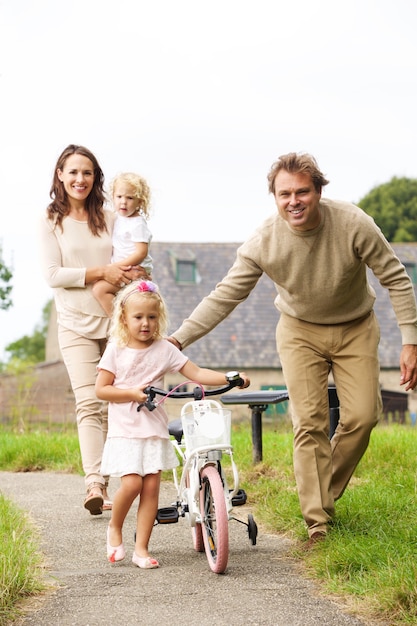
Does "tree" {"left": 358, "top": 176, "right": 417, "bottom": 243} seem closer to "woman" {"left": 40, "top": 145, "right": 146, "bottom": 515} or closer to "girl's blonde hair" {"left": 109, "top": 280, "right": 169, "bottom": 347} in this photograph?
"woman" {"left": 40, "top": 145, "right": 146, "bottom": 515}

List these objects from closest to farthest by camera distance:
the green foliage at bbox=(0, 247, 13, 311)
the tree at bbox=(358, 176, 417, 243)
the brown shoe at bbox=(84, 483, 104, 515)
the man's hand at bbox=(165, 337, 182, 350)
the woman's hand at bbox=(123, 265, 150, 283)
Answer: the man's hand at bbox=(165, 337, 182, 350) → the brown shoe at bbox=(84, 483, 104, 515) → the woman's hand at bbox=(123, 265, 150, 283) → the green foliage at bbox=(0, 247, 13, 311) → the tree at bbox=(358, 176, 417, 243)

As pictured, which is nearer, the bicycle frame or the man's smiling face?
the bicycle frame

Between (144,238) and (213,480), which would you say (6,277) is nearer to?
(144,238)

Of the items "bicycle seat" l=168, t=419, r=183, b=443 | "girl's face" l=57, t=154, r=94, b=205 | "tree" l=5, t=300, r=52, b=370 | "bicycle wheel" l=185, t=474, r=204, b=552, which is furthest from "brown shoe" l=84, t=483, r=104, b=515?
"tree" l=5, t=300, r=52, b=370

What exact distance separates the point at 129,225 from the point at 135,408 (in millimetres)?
1669

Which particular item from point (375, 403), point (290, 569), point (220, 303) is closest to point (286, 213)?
point (220, 303)

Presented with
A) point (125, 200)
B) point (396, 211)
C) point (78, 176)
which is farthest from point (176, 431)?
point (396, 211)

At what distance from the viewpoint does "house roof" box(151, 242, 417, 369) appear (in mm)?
35781

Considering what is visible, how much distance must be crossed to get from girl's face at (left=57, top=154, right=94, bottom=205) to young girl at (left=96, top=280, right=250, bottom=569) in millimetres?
1411

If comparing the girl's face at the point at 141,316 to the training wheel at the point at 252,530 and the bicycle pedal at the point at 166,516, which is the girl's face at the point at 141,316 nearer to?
the bicycle pedal at the point at 166,516

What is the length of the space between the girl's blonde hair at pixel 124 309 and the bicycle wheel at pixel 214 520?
80 centimetres

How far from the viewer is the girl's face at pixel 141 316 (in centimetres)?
505

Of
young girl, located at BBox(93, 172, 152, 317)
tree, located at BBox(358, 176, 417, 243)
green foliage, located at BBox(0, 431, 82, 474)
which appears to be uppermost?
tree, located at BBox(358, 176, 417, 243)

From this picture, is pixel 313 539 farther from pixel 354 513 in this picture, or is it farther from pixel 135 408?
pixel 135 408
